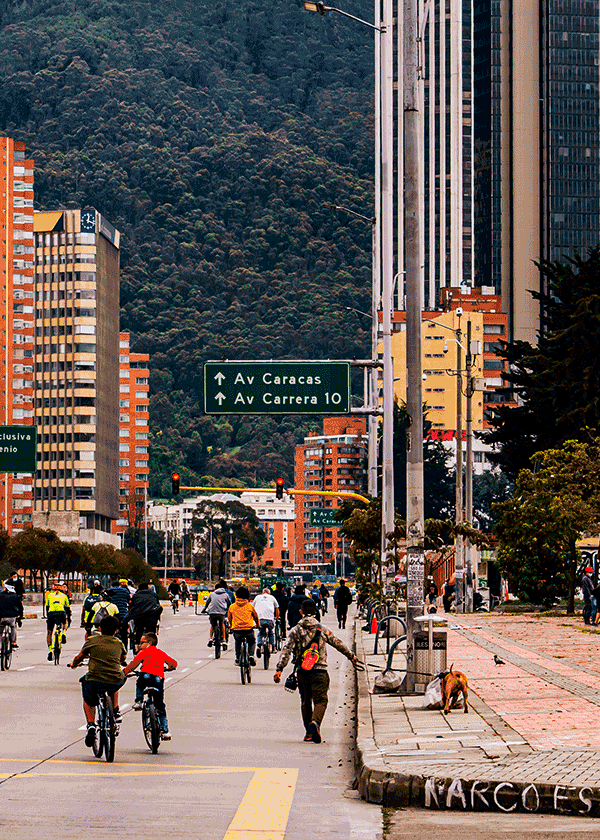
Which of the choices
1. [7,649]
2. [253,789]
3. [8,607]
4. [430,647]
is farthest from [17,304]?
[253,789]

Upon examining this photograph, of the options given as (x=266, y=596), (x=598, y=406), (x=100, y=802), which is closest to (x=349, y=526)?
(x=598, y=406)

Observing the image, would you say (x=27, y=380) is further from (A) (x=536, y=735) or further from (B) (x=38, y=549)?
(A) (x=536, y=735)

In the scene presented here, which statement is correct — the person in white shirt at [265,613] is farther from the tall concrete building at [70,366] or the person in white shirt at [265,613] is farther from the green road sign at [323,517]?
the tall concrete building at [70,366]

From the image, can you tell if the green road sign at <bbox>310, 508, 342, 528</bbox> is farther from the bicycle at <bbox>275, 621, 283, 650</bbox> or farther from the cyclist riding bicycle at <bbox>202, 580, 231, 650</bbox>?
the cyclist riding bicycle at <bbox>202, 580, 231, 650</bbox>

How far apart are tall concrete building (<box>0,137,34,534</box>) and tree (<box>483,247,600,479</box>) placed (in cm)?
9301

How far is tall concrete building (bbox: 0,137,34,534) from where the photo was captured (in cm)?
15800

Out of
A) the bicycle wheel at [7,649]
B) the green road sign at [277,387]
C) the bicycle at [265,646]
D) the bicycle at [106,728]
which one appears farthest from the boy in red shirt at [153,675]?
the green road sign at [277,387]

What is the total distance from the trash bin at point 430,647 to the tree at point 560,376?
32947 mm

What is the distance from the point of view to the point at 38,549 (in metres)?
108

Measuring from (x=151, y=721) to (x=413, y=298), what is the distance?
8.24 metres

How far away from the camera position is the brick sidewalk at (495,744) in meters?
12.3

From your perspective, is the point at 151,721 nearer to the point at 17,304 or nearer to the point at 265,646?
the point at 265,646

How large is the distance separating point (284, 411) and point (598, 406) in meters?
19.1

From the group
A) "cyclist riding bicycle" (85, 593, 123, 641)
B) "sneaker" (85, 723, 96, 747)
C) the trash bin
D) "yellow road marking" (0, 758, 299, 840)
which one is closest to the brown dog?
the trash bin
